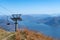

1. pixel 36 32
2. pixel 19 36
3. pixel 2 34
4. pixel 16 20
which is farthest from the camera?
pixel 16 20

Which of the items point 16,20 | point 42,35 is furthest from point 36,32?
point 16,20

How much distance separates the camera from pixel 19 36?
14312 mm

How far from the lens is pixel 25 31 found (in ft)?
48.8

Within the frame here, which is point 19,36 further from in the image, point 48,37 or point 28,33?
point 48,37

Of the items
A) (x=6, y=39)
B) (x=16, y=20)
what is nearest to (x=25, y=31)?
(x=6, y=39)

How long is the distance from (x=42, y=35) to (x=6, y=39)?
2307 mm

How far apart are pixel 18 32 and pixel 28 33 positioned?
A: 0.65 meters

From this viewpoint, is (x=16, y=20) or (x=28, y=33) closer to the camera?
(x=28, y=33)

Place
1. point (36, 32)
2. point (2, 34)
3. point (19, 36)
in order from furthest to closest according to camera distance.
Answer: point (2, 34) < point (36, 32) < point (19, 36)

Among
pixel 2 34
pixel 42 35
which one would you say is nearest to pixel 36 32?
pixel 42 35

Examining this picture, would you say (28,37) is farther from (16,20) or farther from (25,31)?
(16,20)

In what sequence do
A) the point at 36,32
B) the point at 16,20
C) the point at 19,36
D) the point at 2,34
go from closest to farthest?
the point at 19,36 < the point at 36,32 < the point at 2,34 < the point at 16,20

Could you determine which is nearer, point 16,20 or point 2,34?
point 2,34

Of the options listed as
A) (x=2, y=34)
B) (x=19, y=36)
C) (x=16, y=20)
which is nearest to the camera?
(x=19, y=36)
